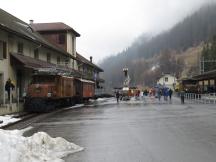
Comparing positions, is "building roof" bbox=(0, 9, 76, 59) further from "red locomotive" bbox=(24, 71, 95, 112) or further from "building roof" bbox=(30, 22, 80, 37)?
"building roof" bbox=(30, 22, 80, 37)

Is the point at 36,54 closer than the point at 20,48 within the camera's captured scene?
No

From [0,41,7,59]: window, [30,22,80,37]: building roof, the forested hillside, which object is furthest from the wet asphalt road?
the forested hillside

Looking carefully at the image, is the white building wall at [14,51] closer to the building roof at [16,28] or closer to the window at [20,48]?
the window at [20,48]

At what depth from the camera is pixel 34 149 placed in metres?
12.0

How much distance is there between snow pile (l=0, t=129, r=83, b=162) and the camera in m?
10.6

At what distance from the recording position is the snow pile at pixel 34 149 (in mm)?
10586

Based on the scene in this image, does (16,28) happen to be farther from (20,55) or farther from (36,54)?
(20,55)

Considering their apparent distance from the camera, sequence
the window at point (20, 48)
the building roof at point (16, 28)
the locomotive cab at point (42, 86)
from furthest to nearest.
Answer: the window at point (20, 48) → the locomotive cab at point (42, 86) → the building roof at point (16, 28)

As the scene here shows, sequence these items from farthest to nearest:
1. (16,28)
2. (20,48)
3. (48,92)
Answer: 1. (16,28)
2. (20,48)
3. (48,92)

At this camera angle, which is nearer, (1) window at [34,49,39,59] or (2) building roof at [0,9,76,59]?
(2) building roof at [0,9,76,59]

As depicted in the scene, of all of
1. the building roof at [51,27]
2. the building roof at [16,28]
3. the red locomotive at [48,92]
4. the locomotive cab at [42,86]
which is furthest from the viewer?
the building roof at [51,27]

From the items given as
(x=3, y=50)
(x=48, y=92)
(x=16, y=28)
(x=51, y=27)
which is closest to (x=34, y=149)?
(x=3, y=50)

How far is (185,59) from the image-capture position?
190875 millimetres

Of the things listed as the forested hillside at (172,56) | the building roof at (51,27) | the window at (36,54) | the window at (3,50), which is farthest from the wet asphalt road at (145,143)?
the forested hillside at (172,56)
